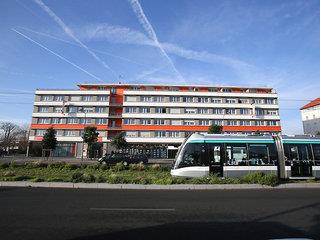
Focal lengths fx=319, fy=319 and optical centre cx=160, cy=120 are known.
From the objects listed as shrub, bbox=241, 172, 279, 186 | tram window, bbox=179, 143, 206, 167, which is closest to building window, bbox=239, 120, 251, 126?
tram window, bbox=179, 143, 206, 167

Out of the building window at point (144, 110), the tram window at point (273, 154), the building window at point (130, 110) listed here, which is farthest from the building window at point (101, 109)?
the tram window at point (273, 154)

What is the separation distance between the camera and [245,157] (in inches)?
737

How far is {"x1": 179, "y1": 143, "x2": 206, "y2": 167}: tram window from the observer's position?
60.3 feet

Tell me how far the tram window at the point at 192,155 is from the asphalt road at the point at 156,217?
21.3 feet

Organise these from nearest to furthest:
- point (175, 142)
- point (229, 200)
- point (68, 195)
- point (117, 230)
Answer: point (117, 230) < point (229, 200) < point (68, 195) < point (175, 142)

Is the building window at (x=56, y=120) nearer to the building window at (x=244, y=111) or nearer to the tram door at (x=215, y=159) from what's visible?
the building window at (x=244, y=111)

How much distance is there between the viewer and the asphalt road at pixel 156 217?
6.60 meters

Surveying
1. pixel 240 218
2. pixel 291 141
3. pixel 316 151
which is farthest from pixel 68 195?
pixel 316 151

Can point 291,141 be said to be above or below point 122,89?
below

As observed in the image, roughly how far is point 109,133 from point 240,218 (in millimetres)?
65041

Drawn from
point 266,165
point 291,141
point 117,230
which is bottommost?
point 117,230

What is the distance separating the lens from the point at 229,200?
11344mm

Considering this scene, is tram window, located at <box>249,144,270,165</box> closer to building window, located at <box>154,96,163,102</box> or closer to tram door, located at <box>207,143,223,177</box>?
tram door, located at <box>207,143,223,177</box>

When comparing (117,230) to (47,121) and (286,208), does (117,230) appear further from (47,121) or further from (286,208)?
(47,121)
